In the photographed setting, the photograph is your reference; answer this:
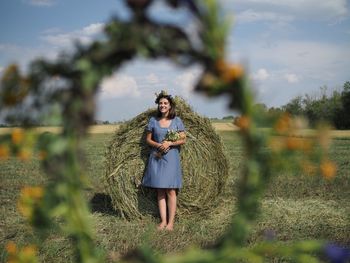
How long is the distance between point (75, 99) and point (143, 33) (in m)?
0.19

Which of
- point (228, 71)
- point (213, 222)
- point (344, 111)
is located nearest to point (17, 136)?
point (228, 71)

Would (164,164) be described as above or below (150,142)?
below

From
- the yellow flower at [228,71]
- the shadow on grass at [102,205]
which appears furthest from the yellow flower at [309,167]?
the shadow on grass at [102,205]

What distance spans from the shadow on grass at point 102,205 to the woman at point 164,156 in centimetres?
83

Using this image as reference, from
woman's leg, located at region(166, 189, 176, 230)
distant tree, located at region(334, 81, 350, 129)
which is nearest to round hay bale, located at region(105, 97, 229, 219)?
woman's leg, located at region(166, 189, 176, 230)

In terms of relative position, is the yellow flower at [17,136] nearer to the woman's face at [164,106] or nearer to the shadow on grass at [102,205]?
the woman's face at [164,106]

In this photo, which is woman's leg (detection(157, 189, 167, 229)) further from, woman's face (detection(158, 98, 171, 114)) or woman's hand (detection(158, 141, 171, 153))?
woman's face (detection(158, 98, 171, 114))

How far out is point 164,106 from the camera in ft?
22.1

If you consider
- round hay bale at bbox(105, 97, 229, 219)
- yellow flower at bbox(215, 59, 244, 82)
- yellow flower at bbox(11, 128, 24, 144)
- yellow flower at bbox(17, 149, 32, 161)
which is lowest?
round hay bale at bbox(105, 97, 229, 219)

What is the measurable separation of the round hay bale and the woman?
1.54ft

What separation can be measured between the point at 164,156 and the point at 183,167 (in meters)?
0.80

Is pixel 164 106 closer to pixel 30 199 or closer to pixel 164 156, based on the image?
pixel 164 156

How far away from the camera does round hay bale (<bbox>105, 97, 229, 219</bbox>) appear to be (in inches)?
288

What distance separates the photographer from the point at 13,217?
6.90 m
